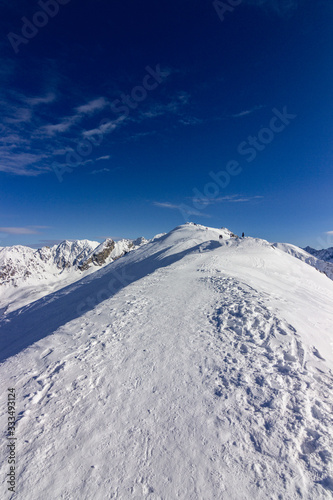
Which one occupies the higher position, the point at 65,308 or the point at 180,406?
the point at 180,406

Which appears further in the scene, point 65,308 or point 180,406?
point 65,308

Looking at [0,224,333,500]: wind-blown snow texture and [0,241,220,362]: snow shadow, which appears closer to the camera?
[0,224,333,500]: wind-blown snow texture

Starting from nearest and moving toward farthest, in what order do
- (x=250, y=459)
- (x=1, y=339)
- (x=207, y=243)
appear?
(x=250, y=459), (x=1, y=339), (x=207, y=243)

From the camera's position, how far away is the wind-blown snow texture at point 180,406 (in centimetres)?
440

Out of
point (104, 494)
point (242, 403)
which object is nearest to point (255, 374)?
point (242, 403)

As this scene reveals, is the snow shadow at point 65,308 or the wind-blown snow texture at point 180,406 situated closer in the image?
the wind-blown snow texture at point 180,406

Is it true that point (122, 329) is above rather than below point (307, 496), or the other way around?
above

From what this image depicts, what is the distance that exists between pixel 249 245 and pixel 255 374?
24581mm

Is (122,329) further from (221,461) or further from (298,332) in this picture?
(298,332)

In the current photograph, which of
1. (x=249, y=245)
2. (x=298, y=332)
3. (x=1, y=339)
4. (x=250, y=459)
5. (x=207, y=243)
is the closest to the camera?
(x=250, y=459)

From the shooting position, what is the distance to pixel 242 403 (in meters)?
5.85

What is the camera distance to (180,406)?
596 cm

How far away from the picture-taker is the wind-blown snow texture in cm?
440

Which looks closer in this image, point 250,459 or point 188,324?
point 250,459
